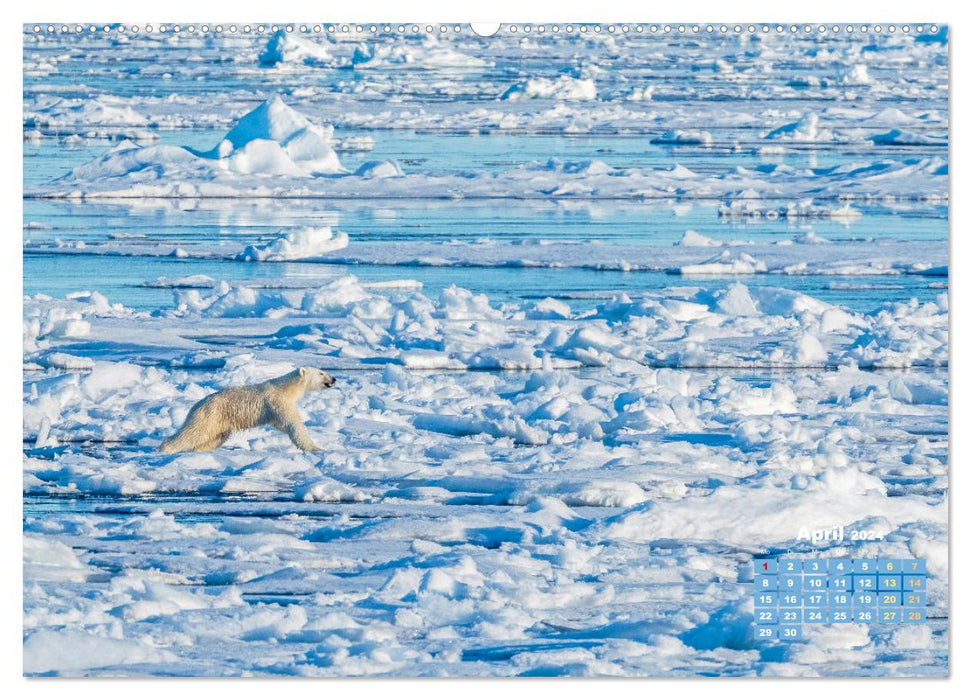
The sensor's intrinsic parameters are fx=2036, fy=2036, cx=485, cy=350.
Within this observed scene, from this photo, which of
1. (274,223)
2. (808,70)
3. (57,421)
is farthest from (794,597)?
(274,223)

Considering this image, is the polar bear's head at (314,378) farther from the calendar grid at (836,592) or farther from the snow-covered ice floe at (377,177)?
the calendar grid at (836,592)

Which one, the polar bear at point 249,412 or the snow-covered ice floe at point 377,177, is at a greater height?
the snow-covered ice floe at point 377,177

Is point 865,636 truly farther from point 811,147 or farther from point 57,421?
point 57,421

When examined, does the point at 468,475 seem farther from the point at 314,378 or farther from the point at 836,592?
the point at 836,592

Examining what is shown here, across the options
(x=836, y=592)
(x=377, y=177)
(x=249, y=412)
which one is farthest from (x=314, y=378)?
(x=836, y=592)

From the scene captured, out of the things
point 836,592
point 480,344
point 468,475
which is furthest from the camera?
point 480,344

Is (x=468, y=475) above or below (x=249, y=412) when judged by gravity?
below

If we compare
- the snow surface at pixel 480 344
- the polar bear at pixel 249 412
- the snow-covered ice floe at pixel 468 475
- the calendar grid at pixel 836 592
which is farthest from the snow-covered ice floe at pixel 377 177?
the calendar grid at pixel 836 592
